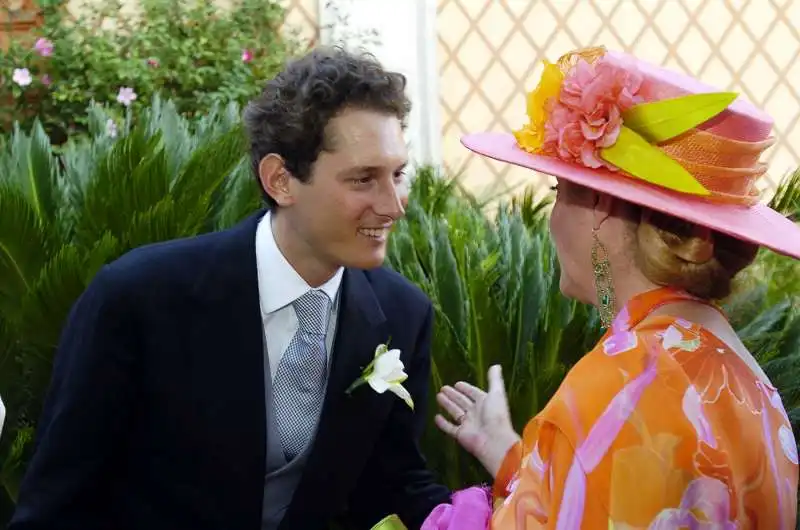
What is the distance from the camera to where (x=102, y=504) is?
184 cm

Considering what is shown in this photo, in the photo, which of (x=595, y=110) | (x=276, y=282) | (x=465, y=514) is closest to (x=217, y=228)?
(x=276, y=282)

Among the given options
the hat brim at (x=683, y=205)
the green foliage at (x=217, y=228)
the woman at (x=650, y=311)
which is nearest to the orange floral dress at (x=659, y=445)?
the woman at (x=650, y=311)

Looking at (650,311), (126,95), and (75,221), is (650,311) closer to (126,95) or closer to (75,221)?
(75,221)

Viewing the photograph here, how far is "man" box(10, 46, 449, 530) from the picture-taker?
5.68 ft

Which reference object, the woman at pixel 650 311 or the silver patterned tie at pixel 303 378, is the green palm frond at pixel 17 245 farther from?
the woman at pixel 650 311

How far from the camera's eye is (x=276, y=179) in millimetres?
1868

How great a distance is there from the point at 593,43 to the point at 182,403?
185 inches

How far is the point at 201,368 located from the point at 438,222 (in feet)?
3.29

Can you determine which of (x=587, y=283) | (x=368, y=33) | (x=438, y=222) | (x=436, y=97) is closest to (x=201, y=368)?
(x=587, y=283)

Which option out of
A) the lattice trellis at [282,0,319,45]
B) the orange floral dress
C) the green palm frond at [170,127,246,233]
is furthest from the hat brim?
the lattice trellis at [282,0,319,45]

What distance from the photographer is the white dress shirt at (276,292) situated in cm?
187

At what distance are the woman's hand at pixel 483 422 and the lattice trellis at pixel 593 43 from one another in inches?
151

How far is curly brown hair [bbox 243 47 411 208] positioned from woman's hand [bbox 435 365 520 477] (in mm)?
452

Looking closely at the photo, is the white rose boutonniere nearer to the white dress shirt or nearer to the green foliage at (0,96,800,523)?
the white dress shirt
